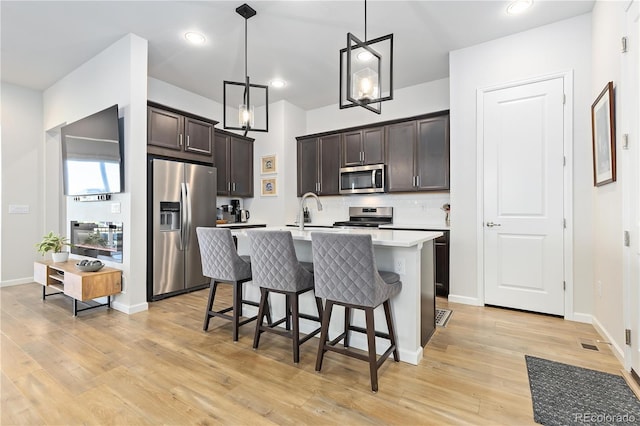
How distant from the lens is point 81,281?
10.2ft

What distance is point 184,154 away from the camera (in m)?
4.12

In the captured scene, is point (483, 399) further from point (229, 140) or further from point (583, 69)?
point (229, 140)

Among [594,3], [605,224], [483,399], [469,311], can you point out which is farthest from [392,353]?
[594,3]

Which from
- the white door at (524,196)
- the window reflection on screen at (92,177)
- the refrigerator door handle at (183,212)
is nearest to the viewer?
the white door at (524,196)

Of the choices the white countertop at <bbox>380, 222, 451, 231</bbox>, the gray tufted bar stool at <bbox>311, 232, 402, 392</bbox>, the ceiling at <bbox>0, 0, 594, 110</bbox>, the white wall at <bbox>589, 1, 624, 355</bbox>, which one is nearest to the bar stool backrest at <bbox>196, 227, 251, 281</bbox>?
the gray tufted bar stool at <bbox>311, 232, 402, 392</bbox>

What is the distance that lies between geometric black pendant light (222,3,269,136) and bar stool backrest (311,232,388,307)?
1455 mm

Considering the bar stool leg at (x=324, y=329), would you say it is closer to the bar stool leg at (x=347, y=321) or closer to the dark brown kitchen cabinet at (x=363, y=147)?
the bar stool leg at (x=347, y=321)

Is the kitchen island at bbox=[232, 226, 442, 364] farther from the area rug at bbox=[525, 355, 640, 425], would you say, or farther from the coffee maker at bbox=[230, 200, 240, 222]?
the coffee maker at bbox=[230, 200, 240, 222]

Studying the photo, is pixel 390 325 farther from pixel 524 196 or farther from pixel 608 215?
pixel 524 196

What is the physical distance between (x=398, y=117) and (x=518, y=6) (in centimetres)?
217

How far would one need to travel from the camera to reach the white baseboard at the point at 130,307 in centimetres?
329

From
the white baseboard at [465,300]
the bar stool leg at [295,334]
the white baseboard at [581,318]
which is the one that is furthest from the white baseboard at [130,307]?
the white baseboard at [581,318]

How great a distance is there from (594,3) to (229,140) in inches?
189

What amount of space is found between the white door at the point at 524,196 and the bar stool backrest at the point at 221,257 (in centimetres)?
272
